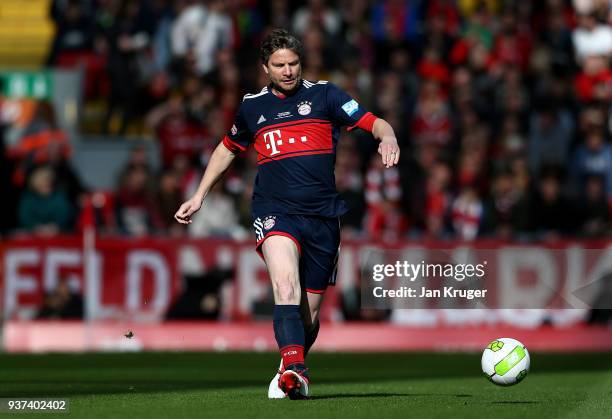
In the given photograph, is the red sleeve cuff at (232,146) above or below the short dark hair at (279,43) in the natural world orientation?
below

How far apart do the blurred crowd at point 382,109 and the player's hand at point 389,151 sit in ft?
32.1

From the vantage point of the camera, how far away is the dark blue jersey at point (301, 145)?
10.2 m

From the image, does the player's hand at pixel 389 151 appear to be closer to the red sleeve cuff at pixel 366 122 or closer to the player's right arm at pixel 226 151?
the red sleeve cuff at pixel 366 122

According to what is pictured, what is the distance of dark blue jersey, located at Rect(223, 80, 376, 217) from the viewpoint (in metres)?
10.2

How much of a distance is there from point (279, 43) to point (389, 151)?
1.18 m

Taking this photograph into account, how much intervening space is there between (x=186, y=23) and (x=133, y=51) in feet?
3.31

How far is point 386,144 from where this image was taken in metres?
9.53

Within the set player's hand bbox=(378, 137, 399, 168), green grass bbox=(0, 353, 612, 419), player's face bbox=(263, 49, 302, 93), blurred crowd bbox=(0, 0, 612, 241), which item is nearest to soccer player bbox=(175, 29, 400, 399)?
player's face bbox=(263, 49, 302, 93)

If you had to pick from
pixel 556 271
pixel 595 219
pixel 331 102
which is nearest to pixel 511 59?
pixel 595 219

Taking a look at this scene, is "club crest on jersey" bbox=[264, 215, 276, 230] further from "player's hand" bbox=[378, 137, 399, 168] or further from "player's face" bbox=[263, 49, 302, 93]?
"player's hand" bbox=[378, 137, 399, 168]

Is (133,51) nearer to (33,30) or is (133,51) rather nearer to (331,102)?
(33,30)

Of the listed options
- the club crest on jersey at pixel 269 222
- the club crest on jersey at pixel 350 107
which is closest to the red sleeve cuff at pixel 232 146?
the club crest on jersey at pixel 269 222

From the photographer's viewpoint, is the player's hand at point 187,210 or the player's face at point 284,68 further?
the player's hand at point 187,210

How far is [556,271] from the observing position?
18.6m
